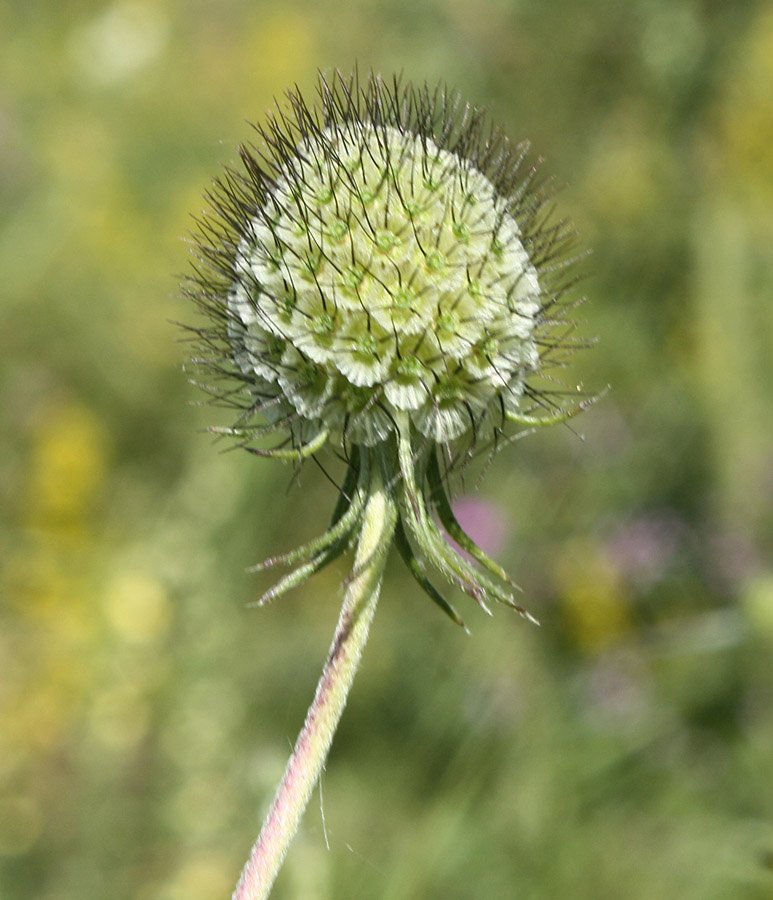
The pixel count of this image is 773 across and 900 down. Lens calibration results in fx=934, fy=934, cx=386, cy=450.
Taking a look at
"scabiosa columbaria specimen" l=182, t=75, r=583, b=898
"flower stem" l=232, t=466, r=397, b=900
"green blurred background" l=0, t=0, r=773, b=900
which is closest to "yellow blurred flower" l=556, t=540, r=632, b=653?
"green blurred background" l=0, t=0, r=773, b=900

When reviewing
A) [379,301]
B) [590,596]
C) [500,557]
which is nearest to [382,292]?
[379,301]

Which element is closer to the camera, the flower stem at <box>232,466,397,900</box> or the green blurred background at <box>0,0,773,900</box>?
the flower stem at <box>232,466,397,900</box>

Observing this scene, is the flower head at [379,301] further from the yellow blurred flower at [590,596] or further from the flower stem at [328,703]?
the yellow blurred flower at [590,596]

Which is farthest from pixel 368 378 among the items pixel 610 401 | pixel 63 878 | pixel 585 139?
pixel 585 139

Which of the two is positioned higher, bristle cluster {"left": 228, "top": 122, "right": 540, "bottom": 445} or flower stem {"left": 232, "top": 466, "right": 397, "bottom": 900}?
bristle cluster {"left": 228, "top": 122, "right": 540, "bottom": 445}

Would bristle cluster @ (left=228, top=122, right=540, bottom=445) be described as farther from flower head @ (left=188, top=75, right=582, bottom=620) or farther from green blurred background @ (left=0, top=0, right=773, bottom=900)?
green blurred background @ (left=0, top=0, right=773, bottom=900)

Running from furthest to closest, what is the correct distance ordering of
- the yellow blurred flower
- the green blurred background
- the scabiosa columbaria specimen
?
the yellow blurred flower < the green blurred background < the scabiosa columbaria specimen

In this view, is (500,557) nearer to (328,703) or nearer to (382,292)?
(382,292)

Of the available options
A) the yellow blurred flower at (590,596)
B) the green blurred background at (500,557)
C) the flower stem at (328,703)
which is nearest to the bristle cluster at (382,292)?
the flower stem at (328,703)

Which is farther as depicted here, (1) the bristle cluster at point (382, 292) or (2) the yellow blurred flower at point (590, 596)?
(2) the yellow blurred flower at point (590, 596)
